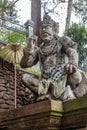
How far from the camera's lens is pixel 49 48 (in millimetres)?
3727

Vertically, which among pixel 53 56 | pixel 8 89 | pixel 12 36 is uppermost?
pixel 12 36

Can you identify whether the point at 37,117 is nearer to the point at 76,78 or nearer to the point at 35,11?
the point at 76,78

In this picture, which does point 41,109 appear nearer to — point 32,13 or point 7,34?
point 7,34

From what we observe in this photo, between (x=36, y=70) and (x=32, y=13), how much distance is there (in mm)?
3724

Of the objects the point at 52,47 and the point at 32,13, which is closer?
the point at 52,47

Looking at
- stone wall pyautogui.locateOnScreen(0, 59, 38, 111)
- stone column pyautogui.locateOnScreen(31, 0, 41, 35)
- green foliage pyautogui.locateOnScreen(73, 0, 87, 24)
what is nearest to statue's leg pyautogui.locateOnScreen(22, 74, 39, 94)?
stone wall pyautogui.locateOnScreen(0, 59, 38, 111)

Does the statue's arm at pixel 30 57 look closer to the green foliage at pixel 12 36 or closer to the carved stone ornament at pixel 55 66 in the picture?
the carved stone ornament at pixel 55 66

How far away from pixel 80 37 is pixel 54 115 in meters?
8.99

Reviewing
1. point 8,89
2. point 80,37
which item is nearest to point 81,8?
point 80,37

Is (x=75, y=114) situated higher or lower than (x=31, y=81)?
lower

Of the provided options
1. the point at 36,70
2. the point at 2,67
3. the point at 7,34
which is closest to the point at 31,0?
the point at 7,34

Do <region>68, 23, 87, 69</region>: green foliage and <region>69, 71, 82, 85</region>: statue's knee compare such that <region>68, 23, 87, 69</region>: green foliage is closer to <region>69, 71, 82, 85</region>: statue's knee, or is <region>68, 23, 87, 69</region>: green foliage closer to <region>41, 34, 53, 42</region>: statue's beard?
<region>41, 34, 53, 42</region>: statue's beard

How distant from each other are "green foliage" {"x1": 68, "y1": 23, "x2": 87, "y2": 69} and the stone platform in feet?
25.7

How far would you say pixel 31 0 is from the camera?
10.7 m
